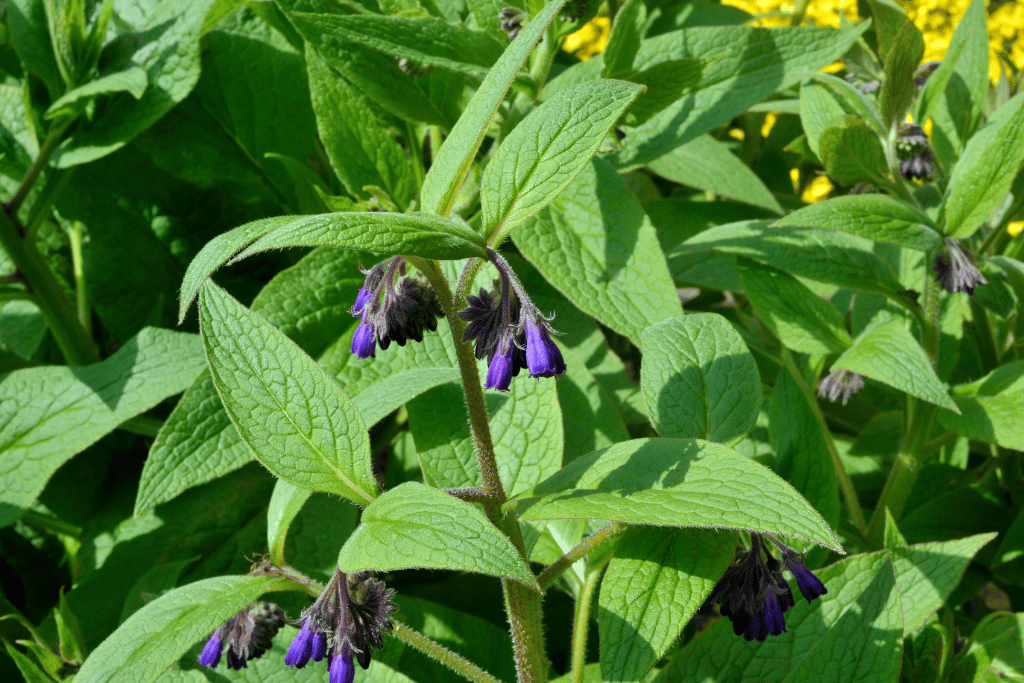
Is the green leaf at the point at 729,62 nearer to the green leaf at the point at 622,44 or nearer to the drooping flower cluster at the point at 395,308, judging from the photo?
the green leaf at the point at 622,44

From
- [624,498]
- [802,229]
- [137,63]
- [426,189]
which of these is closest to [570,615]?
[802,229]

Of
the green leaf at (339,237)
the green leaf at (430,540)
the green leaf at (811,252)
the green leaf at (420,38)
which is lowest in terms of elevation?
the green leaf at (811,252)

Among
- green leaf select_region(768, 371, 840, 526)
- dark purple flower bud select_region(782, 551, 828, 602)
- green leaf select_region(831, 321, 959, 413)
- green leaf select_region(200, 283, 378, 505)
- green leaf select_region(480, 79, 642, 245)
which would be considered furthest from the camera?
green leaf select_region(768, 371, 840, 526)

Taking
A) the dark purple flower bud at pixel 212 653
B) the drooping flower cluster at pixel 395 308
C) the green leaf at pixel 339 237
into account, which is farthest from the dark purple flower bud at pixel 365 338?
the dark purple flower bud at pixel 212 653

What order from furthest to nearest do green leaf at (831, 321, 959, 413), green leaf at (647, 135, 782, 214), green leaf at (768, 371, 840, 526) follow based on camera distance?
1. green leaf at (647, 135, 782, 214)
2. green leaf at (768, 371, 840, 526)
3. green leaf at (831, 321, 959, 413)

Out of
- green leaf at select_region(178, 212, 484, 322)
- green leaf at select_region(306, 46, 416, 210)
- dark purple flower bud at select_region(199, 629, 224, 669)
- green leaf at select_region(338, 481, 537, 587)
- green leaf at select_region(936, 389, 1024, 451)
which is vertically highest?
green leaf at select_region(178, 212, 484, 322)

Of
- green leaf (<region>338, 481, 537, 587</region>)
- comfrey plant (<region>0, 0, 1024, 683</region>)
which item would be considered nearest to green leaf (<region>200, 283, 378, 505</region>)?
comfrey plant (<region>0, 0, 1024, 683</region>)

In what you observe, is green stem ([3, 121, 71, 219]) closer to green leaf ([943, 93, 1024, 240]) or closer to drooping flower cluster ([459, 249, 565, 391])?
drooping flower cluster ([459, 249, 565, 391])
